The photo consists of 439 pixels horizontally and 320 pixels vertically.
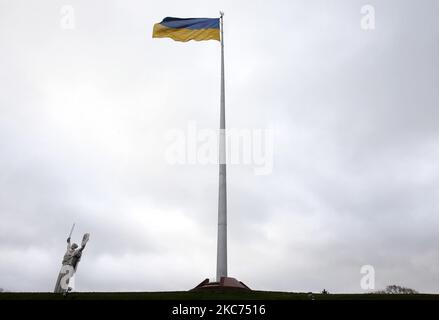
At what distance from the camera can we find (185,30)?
25.8m

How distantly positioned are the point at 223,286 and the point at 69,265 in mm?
7022

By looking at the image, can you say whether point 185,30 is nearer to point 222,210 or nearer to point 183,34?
point 183,34

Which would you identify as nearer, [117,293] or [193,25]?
[117,293]

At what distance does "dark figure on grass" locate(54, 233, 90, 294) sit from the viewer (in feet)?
57.7

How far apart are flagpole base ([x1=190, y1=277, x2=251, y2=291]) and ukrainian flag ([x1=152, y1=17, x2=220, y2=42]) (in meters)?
15.3

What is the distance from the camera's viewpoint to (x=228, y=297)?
14906mm

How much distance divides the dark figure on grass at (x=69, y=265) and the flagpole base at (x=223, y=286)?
550 cm

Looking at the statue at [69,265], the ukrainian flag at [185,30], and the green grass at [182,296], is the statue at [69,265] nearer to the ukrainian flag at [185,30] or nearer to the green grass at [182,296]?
the green grass at [182,296]

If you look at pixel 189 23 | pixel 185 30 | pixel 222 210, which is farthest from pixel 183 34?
pixel 222 210
